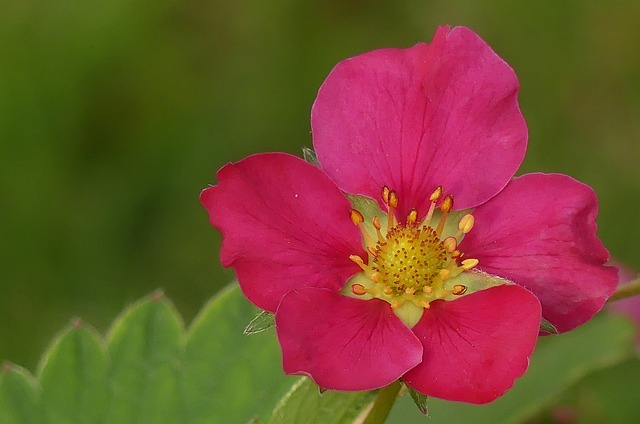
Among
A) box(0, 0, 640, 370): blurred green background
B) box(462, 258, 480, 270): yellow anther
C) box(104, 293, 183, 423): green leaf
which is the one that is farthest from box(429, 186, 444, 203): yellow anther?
box(0, 0, 640, 370): blurred green background

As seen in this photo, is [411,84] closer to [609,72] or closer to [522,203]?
[522,203]

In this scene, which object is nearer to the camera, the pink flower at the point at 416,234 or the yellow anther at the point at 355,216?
the pink flower at the point at 416,234

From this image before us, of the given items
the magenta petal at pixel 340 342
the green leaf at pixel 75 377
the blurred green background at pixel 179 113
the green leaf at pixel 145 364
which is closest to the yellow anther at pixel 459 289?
the magenta petal at pixel 340 342

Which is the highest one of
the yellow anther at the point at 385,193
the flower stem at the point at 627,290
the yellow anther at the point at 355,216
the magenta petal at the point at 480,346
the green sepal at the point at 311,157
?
the green sepal at the point at 311,157

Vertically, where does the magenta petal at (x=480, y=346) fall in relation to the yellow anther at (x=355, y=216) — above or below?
below

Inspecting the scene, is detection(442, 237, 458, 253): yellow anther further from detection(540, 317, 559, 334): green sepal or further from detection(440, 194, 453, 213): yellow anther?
detection(540, 317, 559, 334): green sepal

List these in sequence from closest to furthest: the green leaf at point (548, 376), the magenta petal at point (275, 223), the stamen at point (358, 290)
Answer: the magenta petal at point (275, 223)
the stamen at point (358, 290)
the green leaf at point (548, 376)

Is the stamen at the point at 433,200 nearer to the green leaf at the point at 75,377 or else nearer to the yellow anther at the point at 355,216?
the yellow anther at the point at 355,216
